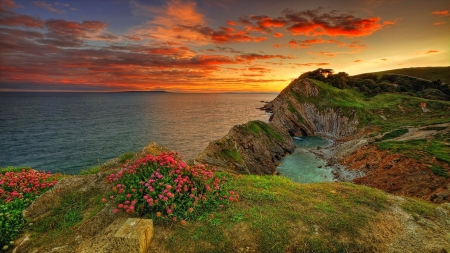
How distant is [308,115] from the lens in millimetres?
65625

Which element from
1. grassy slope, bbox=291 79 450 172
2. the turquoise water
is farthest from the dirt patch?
grassy slope, bbox=291 79 450 172

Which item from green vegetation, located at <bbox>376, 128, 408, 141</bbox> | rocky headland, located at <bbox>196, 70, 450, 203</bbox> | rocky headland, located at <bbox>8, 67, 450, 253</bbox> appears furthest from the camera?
green vegetation, located at <bbox>376, 128, 408, 141</bbox>

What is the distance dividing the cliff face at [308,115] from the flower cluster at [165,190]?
54470mm

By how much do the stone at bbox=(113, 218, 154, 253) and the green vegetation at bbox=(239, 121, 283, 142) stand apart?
1281 inches

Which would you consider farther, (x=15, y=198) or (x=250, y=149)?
(x=250, y=149)

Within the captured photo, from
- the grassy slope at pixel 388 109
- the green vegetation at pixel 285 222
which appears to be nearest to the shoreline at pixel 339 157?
the grassy slope at pixel 388 109

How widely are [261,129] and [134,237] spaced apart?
38.1 metres

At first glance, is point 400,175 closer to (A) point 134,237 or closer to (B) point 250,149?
(B) point 250,149

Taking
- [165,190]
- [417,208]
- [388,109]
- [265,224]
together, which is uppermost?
[165,190]

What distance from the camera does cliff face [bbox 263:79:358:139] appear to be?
58.7 metres

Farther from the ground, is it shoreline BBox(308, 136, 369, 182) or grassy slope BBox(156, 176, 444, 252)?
grassy slope BBox(156, 176, 444, 252)

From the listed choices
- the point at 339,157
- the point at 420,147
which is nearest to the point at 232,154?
the point at 339,157

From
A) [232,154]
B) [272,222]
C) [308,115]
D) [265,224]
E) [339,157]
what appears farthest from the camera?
[308,115]

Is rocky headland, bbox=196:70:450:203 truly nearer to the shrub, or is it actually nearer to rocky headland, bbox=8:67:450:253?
rocky headland, bbox=8:67:450:253
